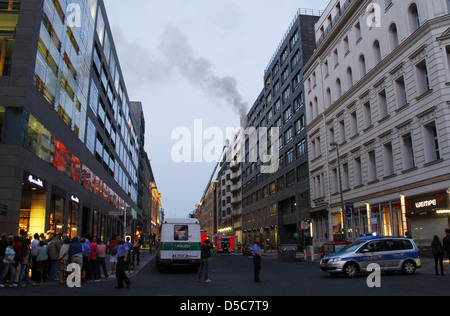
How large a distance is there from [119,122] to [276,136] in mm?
24485

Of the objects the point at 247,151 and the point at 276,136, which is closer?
the point at 276,136

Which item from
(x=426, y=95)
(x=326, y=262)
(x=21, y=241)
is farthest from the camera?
(x=426, y=95)

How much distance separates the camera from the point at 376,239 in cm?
1630

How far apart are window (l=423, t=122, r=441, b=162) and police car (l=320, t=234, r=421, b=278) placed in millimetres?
9555

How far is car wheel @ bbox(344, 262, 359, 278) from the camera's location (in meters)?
15.7

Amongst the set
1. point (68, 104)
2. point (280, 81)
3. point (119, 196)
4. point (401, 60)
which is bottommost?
point (119, 196)

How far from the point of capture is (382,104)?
Result: 29.8m

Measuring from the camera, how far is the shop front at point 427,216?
74.0ft

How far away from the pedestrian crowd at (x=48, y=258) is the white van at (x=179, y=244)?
149 inches

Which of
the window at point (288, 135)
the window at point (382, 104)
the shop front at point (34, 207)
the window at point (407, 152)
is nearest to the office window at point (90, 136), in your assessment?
the shop front at point (34, 207)

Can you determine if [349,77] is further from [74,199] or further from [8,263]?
[8,263]

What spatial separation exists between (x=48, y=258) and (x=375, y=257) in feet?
44.1
